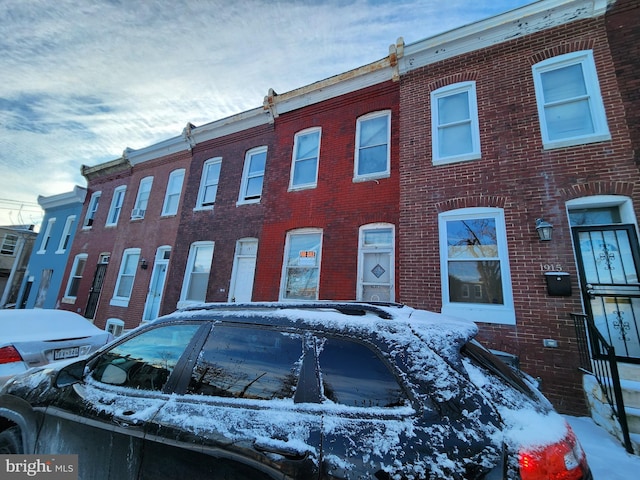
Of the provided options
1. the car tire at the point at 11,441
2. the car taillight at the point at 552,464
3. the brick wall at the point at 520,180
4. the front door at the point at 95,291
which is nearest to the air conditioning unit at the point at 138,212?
the front door at the point at 95,291

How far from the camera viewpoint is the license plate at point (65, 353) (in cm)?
469

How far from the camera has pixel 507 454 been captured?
4.47ft

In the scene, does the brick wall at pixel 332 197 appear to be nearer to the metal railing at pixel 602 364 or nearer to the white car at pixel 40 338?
the metal railing at pixel 602 364

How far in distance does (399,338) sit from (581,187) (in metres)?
6.28

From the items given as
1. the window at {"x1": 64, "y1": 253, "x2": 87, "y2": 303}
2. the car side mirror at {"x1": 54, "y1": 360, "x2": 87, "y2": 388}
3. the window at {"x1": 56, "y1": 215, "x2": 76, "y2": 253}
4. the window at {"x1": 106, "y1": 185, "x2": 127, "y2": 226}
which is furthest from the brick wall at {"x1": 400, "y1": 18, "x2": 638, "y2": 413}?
the window at {"x1": 56, "y1": 215, "x2": 76, "y2": 253}

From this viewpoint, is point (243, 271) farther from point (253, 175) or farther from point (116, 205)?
point (116, 205)

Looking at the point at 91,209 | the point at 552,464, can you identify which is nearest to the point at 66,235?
the point at 91,209

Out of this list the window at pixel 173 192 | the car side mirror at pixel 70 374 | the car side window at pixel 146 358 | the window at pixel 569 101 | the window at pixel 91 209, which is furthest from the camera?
the window at pixel 91 209

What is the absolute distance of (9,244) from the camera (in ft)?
83.6

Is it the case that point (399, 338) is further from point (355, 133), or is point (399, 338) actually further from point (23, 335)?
point (355, 133)

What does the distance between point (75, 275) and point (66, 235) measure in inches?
140

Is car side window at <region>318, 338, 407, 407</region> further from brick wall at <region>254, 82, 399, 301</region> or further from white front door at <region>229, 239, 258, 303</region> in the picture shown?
white front door at <region>229, 239, 258, 303</region>

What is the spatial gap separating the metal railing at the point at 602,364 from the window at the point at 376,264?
3.50 m

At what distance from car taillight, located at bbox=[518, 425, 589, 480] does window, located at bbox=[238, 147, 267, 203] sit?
9.86 meters
